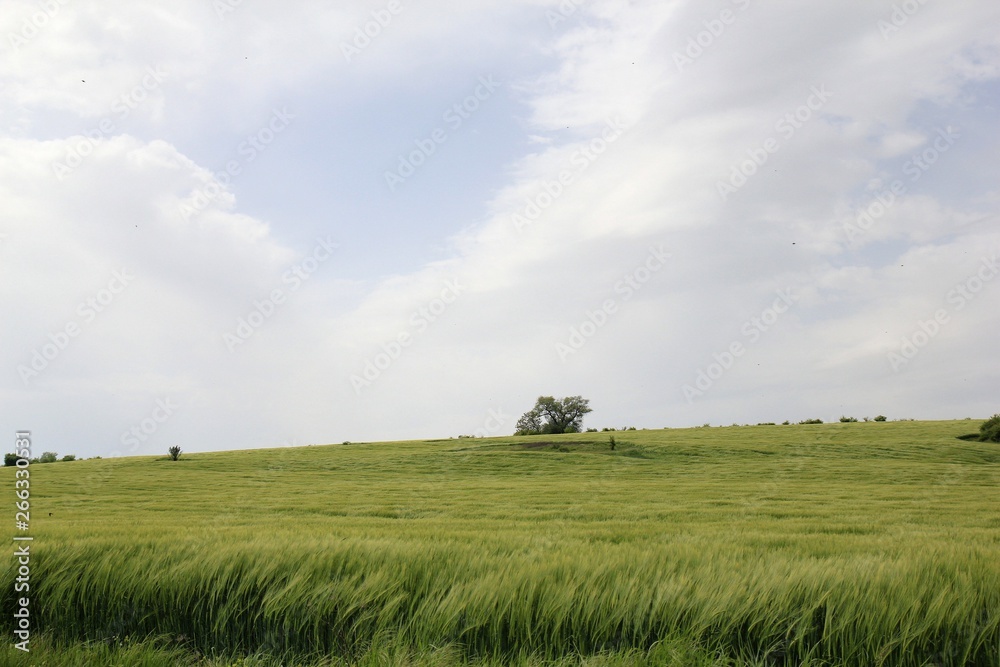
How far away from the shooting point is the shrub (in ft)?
147

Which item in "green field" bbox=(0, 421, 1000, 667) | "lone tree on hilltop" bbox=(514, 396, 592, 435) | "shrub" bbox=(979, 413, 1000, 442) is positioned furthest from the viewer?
"lone tree on hilltop" bbox=(514, 396, 592, 435)

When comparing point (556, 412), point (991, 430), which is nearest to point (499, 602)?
point (991, 430)

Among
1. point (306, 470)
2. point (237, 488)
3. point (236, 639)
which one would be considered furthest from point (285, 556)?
point (306, 470)

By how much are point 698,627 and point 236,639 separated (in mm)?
3246

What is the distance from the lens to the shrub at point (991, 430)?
44688 millimetres

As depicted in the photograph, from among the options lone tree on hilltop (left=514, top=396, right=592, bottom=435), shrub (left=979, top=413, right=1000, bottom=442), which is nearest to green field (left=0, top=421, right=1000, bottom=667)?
shrub (left=979, top=413, right=1000, bottom=442)

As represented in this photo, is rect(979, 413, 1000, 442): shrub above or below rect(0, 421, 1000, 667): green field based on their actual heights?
below

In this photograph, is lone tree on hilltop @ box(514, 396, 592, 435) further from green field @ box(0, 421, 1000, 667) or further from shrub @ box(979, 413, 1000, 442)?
green field @ box(0, 421, 1000, 667)

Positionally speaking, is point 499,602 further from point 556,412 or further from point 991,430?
point 556,412

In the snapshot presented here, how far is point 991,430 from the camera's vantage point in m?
45.3

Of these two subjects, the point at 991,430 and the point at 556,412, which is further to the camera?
the point at 556,412

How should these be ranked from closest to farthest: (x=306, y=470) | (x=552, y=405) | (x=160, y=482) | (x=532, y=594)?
(x=532, y=594) < (x=160, y=482) < (x=306, y=470) < (x=552, y=405)

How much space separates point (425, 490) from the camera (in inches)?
942

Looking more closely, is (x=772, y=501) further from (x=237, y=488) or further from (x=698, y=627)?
(x=237, y=488)
